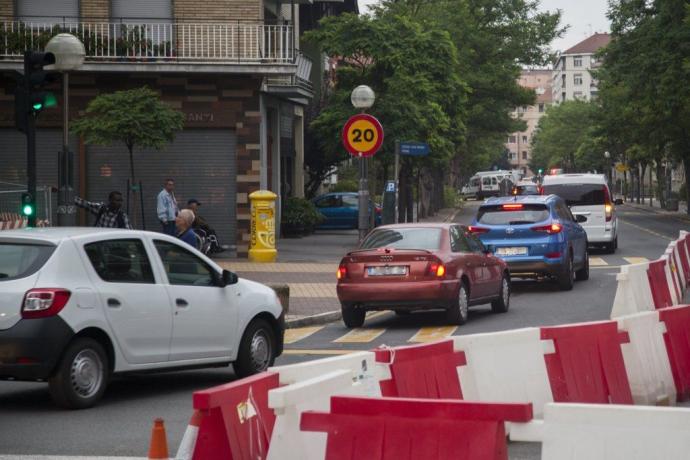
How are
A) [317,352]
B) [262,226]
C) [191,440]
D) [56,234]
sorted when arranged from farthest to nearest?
[262,226] → [317,352] → [56,234] → [191,440]

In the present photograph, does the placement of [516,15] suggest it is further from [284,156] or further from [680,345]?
[680,345]

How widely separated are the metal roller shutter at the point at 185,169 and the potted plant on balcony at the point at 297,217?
9.26 metres

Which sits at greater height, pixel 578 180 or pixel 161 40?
pixel 161 40

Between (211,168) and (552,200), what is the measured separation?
1111 centimetres

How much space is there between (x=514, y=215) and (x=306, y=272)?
5965 mm

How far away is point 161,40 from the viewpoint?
32.9 meters

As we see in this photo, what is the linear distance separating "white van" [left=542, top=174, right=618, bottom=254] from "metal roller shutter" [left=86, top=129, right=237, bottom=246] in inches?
320

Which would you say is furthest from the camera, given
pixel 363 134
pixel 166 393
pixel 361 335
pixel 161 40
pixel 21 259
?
pixel 161 40

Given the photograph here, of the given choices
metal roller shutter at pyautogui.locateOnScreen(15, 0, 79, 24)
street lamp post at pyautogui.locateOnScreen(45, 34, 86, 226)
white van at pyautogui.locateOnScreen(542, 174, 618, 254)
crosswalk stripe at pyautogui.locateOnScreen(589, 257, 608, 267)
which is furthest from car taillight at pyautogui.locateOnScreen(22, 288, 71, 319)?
white van at pyautogui.locateOnScreen(542, 174, 618, 254)

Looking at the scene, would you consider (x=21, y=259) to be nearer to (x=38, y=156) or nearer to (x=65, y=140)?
(x=65, y=140)

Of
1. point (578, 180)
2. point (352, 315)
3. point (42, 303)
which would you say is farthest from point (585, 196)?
point (42, 303)

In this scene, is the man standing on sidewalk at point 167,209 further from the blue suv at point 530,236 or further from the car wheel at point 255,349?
the car wheel at point 255,349

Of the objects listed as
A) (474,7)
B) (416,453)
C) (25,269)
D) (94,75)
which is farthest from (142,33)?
(474,7)

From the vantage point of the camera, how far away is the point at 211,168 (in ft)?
110
